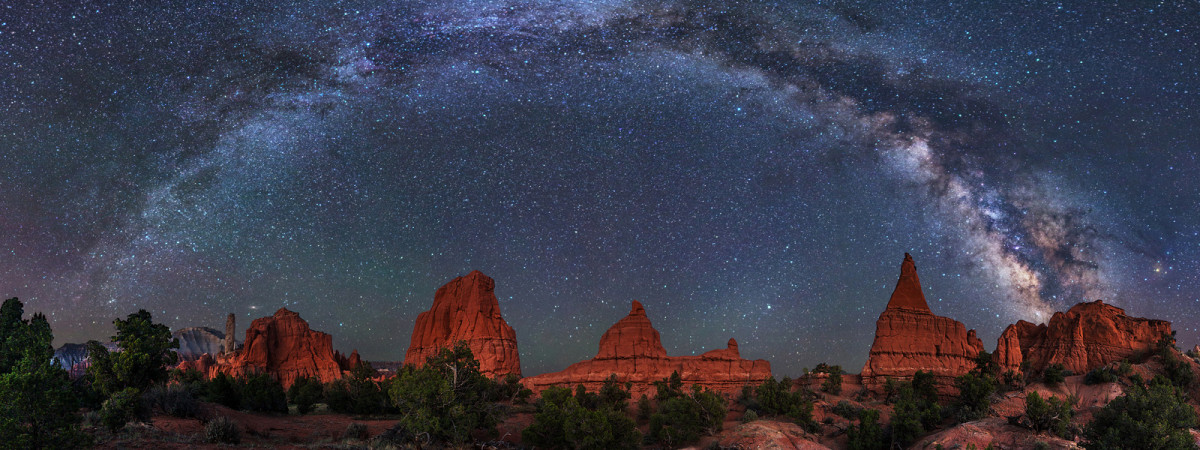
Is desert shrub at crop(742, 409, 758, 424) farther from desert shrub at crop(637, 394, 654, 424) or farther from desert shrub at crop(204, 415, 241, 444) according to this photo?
desert shrub at crop(204, 415, 241, 444)

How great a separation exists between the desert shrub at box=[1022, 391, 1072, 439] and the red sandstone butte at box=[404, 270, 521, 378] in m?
49.2

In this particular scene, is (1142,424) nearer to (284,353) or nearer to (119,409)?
(119,409)

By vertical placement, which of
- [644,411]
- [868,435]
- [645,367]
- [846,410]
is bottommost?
[868,435]

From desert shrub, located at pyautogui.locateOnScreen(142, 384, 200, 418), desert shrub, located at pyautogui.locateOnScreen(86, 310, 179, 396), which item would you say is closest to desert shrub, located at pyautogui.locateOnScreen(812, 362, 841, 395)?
desert shrub, located at pyautogui.locateOnScreen(142, 384, 200, 418)

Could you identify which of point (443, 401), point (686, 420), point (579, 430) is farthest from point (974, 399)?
point (443, 401)

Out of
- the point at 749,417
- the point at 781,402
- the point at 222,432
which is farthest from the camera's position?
the point at 781,402

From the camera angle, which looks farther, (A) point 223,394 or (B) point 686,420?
(B) point 686,420

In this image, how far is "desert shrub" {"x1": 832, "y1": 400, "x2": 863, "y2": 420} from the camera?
54.4 m

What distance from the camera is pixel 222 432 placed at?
29562 millimetres

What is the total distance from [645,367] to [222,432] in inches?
1779

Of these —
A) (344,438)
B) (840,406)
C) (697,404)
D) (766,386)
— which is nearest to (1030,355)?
(840,406)

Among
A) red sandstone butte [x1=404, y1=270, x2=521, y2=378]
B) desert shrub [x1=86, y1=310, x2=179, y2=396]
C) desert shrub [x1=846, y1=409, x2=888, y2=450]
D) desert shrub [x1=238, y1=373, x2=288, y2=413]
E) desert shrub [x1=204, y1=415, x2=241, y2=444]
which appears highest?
red sandstone butte [x1=404, y1=270, x2=521, y2=378]

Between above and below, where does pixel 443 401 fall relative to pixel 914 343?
below

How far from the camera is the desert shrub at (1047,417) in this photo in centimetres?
3738
